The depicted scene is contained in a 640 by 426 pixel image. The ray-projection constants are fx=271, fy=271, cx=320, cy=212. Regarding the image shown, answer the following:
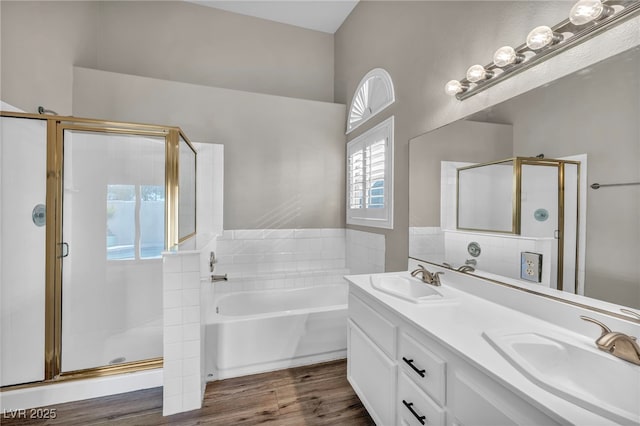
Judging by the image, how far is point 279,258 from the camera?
3037 millimetres

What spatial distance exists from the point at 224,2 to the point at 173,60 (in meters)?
0.85

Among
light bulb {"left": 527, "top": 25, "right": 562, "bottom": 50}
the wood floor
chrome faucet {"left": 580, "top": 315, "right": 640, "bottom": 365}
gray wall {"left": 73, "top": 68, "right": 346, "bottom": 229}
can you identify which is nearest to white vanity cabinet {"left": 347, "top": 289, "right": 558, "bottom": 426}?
the wood floor

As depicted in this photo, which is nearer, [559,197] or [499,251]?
[559,197]

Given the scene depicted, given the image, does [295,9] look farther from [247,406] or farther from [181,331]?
[247,406]

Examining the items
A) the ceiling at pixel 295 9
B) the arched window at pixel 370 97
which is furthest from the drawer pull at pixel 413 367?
the ceiling at pixel 295 9

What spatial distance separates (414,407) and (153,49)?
Answer: 3.77m

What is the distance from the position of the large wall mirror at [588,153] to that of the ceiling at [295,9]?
239 centimetres

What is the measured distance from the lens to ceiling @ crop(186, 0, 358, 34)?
9.69 feet

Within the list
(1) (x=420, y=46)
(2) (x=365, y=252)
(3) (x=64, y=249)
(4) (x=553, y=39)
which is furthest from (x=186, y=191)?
(4) (x=553, y=39)

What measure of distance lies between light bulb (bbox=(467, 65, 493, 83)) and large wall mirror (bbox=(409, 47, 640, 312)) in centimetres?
17

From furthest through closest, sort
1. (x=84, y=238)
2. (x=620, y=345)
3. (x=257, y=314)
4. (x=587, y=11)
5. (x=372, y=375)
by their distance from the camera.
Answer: (x=257, y=314) → (x=84, y=238) → (x=372, y=375) → (x=587, y=11) → (x=620, y=345)

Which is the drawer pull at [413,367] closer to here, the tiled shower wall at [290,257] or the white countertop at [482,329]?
the white countertop at [482,329]

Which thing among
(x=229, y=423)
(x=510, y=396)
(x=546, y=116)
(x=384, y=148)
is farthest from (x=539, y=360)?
(x=384, y=148)

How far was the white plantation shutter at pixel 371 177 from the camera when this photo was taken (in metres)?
2.33
